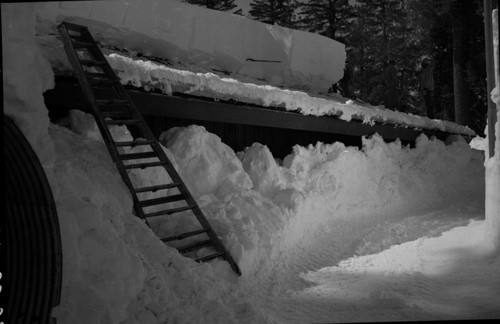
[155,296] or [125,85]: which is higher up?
[125,85]

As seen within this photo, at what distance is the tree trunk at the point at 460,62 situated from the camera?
13500mm

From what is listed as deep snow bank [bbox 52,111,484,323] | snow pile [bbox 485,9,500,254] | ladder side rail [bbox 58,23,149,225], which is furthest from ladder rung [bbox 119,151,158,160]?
snow pile [bbox 485,9,500,254]

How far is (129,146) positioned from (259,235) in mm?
1928

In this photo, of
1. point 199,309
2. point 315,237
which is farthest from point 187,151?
point 199,309

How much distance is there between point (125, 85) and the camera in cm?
566

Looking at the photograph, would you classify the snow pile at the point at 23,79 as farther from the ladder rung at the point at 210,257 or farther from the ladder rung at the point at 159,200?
the ladder rung at the point at 210,257

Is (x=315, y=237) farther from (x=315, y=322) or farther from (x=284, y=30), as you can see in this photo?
(x=284, y=30)

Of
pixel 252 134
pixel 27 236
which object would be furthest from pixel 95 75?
pixel 252 134

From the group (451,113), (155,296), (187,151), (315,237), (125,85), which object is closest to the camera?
(155,296)

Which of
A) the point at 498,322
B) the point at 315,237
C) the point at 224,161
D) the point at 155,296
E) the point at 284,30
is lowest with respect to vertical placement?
the point at 315,237

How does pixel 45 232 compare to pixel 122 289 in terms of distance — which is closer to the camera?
pixel 45 232

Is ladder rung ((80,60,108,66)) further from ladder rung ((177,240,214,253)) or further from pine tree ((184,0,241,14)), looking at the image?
pine tree ((184,0,241,14))

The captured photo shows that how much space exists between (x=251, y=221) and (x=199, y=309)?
2.02 meters

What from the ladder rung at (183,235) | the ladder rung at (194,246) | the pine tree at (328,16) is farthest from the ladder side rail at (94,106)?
the pine tree at (328,16)
